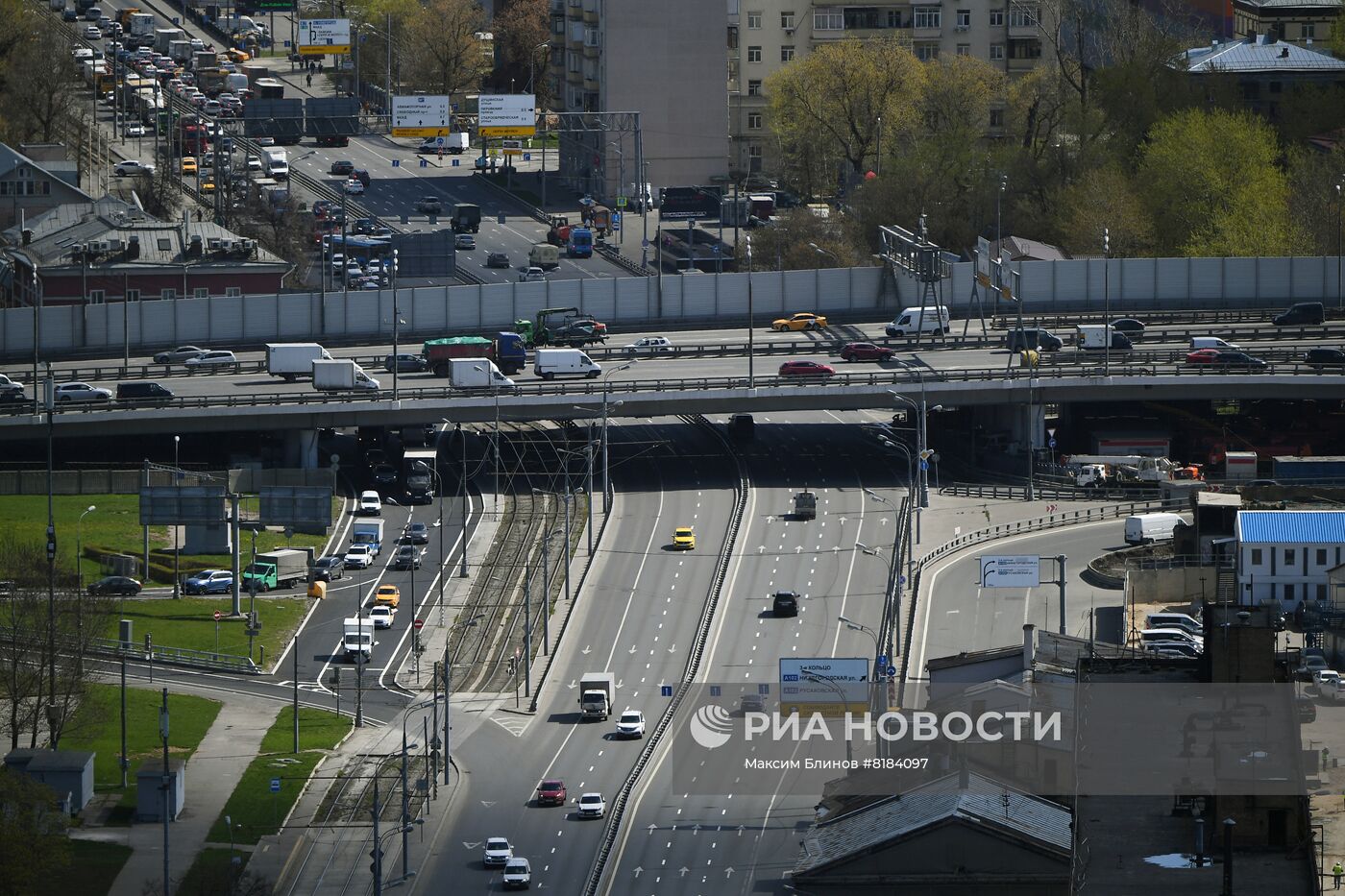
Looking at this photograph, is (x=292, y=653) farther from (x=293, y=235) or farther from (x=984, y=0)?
(x=984, y=0)

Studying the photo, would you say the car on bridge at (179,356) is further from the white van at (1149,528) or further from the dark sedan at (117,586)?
the white van at (1149,528)

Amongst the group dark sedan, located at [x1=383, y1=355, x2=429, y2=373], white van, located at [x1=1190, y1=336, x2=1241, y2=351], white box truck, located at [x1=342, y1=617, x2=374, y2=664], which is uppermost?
white van, located at [x1=1190, y1=336, x2=1241, y2=351]

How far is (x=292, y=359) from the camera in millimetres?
129125

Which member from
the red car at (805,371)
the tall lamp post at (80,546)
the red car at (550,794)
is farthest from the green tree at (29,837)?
the red car at (805,371)

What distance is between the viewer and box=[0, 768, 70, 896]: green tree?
2975 inches

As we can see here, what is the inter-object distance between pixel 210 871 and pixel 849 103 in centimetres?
10263

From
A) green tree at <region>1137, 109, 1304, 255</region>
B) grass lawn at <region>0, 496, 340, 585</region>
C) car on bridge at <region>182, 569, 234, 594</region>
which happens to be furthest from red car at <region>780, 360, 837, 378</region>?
green tree at <region>1137, 109, 1304, 255</region>

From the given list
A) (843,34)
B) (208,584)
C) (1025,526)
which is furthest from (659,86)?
(208,584)

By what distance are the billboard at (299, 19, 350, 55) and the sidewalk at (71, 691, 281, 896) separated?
95.3 m

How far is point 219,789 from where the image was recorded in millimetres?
89188

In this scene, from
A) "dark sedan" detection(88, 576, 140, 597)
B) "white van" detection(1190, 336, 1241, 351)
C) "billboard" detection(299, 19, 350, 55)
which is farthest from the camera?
"billboard" detection(299, 19, 350, 55)

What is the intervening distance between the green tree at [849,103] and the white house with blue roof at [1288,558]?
233ft

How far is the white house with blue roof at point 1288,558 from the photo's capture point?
106 m

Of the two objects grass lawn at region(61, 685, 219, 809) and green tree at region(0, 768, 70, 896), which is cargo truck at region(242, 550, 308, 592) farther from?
green tree at region(0, 768, 70, 896)
